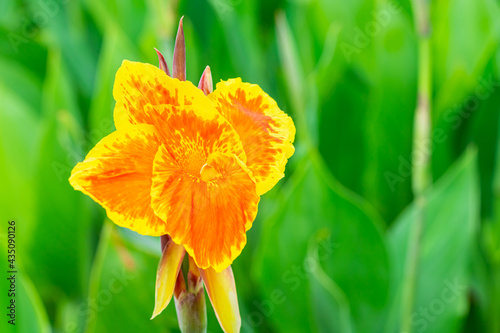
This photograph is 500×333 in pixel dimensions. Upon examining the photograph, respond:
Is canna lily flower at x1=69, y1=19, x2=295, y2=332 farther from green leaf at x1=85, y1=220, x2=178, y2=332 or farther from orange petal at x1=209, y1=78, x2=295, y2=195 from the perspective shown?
green leaf at x1=85, y1=220, x2=178, y2=332

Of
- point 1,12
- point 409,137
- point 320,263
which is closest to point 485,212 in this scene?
point 409,137

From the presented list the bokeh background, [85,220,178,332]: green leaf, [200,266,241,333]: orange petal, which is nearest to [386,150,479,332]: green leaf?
the bokeh background

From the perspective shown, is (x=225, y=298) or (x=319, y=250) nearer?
(x=225, y=298)

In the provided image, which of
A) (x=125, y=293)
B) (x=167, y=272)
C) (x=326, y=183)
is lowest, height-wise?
(x=125, y=293)

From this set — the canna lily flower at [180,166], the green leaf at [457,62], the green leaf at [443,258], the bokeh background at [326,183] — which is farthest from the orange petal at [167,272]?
the green leaf at [457,62]

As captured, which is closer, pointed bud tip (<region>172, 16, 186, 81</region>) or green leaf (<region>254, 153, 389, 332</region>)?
pointed bud tip (<region>172, 16, 186, 81</region>)

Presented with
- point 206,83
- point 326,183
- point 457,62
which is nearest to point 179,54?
point 206,83

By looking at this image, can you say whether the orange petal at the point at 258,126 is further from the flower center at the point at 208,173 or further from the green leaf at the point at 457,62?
the green leaf at the point at 457,62

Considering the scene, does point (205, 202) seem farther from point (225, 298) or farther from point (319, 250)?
point (319, 250)
